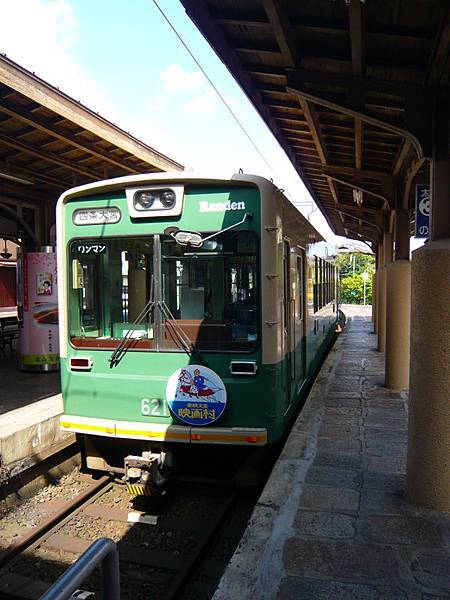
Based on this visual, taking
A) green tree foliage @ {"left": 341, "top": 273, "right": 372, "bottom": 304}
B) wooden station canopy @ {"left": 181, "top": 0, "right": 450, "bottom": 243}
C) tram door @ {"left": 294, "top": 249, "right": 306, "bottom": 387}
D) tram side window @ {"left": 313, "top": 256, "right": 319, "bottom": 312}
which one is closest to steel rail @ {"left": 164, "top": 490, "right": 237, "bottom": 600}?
tram door @ {"left": 294, "top": 249, "right": 306, "bottom": 387}

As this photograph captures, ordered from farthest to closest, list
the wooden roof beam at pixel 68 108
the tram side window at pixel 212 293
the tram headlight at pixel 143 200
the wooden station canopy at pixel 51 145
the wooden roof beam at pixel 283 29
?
the wooden station canopy at pixel 51 145
the wooden roof beam at pixel 68 108
the tram headlight at pixel 143 200
the tram side window at pixel 212 293
the wooden roof beam at pixel 283 29

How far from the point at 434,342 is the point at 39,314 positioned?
760cm

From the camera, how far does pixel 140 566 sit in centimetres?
404

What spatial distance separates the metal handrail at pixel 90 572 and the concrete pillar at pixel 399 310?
21.8ft

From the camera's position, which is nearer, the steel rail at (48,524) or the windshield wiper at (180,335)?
the steel rail at (48,524)

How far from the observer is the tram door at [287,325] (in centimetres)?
504

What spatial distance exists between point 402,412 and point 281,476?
9.50 ft

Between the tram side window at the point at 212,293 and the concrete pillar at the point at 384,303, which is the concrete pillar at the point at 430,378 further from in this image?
the concrete pillar at the point at 384,303

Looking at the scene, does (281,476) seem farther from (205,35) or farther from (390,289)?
(390,289)

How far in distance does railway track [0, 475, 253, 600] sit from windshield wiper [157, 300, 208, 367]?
1.43 m

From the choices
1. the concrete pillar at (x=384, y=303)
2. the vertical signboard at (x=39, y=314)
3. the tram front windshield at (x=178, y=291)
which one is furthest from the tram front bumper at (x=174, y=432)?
the concrete pillar at (x=384, y=303)

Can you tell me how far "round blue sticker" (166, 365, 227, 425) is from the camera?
443cm

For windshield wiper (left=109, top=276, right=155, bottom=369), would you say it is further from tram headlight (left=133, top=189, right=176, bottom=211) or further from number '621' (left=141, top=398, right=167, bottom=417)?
tram headlight (left=133, top=189, right=176, bottom=211)

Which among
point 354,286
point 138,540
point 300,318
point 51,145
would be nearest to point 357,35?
point 300,318
